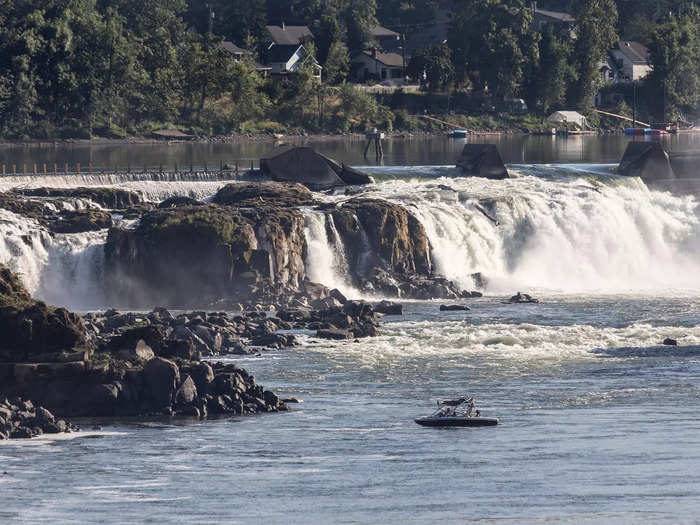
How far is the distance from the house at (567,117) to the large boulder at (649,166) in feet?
252

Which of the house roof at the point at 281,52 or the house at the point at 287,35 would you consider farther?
the house at the point at 287,35

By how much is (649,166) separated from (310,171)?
27702mm

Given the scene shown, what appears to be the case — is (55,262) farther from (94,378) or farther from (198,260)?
(94,378)

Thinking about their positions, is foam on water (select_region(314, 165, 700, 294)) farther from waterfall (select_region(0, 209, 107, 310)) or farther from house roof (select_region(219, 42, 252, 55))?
house roof (select_region(219, 42, 252, 55))

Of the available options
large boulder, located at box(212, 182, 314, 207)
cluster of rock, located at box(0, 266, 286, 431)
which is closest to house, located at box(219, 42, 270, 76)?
large boulder, located at box(212, 182, 314, 207)

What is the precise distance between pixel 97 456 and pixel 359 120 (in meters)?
132

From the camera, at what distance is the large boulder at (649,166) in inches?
4599

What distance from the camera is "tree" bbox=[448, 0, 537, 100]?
19150 cm

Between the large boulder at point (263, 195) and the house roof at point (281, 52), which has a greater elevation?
the house roof at point (281, 52)

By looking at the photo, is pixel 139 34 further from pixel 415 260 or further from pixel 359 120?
pixel 415 260

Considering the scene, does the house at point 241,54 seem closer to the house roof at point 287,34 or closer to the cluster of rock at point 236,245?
the house roof at point 287,34

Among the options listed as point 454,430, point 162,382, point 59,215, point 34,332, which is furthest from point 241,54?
point 454,430

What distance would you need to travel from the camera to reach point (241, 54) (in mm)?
185500

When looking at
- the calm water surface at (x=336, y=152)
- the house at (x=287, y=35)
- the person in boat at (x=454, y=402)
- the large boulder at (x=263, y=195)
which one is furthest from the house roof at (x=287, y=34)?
the person in boat at (x=454, y=402)
